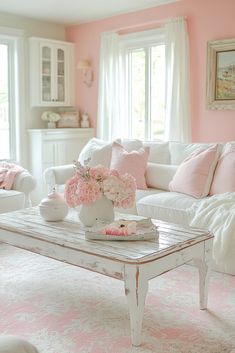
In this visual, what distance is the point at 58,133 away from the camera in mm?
5992

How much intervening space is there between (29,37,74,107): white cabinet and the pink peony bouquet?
10.8 feet

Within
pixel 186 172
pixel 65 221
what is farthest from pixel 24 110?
pixel 65 221

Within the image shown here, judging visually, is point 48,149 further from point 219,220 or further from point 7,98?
point 219,220

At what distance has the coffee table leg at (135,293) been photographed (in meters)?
2.36

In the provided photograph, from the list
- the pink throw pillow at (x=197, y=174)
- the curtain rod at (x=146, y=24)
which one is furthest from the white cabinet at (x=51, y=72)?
the pink throw pillow at (x=197, y=174)

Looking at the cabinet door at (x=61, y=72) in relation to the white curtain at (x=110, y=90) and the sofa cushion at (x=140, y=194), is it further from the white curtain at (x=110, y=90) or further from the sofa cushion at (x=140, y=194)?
the sofa cushion at (x=140, y=194)

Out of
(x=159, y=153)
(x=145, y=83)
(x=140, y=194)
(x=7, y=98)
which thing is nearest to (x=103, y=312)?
(x=140, y=194)

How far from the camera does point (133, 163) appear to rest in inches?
184

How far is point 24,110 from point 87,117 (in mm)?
857

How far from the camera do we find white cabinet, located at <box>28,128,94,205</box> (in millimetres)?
5883

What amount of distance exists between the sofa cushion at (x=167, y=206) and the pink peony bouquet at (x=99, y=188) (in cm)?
101

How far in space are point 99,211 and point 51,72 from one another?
356 centimetres

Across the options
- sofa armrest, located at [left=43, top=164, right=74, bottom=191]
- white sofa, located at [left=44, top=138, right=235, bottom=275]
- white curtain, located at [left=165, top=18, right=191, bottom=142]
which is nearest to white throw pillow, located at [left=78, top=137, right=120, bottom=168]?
white sofa, located at [left=44, top=138, right=235, bottom=275]

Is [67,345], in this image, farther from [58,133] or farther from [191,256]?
[58,133]
